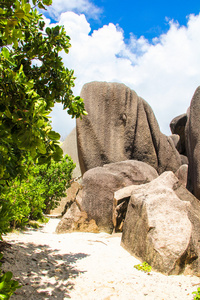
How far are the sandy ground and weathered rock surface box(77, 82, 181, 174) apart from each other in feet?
12.1

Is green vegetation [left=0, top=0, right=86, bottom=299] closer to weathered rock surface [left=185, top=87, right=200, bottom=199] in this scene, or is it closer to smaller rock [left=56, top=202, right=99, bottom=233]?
smaller rock [left=56, top=202, right=99, bottom=233]

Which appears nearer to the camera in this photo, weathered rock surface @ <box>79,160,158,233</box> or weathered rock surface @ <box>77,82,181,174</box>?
weathered rock surface @ <box>79,160,158,233</box>

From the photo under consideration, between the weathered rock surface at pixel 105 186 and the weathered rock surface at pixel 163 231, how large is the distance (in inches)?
56.9

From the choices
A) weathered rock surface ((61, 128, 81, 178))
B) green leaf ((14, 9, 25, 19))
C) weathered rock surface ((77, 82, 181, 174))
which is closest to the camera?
green leaf ((14, 9, 25, 19))

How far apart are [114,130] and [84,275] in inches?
207

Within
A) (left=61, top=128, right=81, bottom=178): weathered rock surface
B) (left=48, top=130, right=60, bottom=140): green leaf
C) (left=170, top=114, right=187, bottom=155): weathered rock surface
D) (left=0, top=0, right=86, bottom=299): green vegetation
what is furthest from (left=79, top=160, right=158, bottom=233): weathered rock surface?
(left=61, top=128, right=81, bottom=178): weathered rock surface

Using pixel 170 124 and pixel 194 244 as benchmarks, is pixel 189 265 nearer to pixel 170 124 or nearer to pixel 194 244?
pixel 194 244

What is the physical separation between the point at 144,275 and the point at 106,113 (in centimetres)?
548

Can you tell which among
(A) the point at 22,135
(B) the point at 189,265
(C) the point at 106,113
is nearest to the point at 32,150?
(A) the point at 22,135

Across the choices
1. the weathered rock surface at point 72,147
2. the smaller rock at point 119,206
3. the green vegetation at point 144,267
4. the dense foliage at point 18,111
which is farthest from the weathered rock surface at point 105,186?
the weathered rock surface at point 72,147

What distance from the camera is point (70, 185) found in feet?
34.3

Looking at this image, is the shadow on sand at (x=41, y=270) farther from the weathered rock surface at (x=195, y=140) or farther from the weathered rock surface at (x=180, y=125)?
the weathered rock surface at (x=180, y=125)

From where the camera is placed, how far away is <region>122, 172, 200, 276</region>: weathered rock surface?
3.16m

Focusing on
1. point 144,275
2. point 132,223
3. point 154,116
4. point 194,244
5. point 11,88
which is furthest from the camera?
point 154,116
